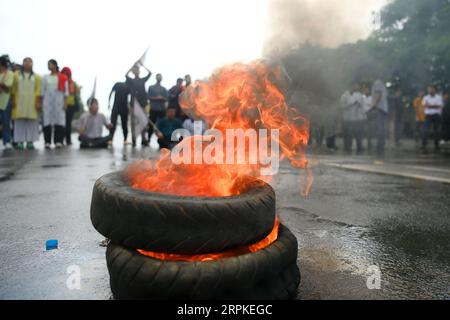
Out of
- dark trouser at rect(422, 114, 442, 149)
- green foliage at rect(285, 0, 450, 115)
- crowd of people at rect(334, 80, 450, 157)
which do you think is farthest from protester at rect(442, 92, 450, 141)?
green foliage at rect(285, 0, 450, 115)

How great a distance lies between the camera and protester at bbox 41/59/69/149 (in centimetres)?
1280

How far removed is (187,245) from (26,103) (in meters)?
12.0

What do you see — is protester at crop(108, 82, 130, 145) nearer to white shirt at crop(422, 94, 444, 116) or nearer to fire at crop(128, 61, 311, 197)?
white shirt at crop(422, 94, 444, 116)

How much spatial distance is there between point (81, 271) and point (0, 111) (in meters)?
11.5

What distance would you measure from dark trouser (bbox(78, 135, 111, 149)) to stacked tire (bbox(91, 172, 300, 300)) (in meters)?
11.9

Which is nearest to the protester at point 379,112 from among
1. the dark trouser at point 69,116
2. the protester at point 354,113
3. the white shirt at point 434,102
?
the protester at point 354,113

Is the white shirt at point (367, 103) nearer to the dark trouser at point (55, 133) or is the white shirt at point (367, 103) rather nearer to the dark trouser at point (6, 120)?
the dark trouser at point (55, 133)

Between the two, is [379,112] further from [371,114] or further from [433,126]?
[433,126]

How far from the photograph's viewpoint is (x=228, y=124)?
280cm

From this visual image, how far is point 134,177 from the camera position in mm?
2553

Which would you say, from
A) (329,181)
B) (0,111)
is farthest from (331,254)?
(0,111)

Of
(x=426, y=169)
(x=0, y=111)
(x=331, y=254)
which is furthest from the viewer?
(x=0, y=111)

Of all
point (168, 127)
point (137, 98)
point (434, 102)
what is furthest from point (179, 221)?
point (434, 102)
